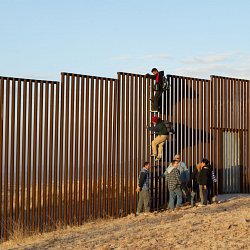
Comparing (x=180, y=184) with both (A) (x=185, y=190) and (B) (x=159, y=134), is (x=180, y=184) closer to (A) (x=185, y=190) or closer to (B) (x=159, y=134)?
(A) (x=185, y=190)

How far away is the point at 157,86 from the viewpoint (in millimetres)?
22156

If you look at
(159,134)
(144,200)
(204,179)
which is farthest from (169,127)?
(144,200)

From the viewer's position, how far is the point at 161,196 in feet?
74.3

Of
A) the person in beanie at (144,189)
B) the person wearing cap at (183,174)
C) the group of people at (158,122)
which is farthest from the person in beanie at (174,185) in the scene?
the group of people at (158,122)

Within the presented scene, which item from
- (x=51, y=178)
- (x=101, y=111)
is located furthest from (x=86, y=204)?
(x=101, y=111)

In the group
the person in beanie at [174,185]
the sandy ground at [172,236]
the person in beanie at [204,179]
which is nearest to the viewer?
the sandy ground at [172,236]

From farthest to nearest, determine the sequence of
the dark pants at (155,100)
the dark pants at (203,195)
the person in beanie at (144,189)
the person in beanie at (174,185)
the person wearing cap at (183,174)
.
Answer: the dark pants at (155,100) < the dark pants at (203,195) < the person wearing cap at (183,174) < the person in beanie at (174,185) < the person in beanie at (144,189)

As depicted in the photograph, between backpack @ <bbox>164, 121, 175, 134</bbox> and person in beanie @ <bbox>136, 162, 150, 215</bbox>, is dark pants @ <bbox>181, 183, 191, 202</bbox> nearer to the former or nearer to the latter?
person in beanie @ <bbox>136, 162, 150, 215</bbox>

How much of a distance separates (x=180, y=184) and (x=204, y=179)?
3.30ft

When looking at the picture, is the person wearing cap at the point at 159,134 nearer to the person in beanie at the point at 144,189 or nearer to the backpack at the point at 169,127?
the backpack at the point at 169,127

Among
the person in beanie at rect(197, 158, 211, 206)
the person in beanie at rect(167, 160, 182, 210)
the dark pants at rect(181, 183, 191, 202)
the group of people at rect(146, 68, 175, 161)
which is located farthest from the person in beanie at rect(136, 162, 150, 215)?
the person in beanie at rect(197, 158, 211, 206)

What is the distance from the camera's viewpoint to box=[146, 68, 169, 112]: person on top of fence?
72.5 ft

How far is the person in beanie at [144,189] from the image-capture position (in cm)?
2055

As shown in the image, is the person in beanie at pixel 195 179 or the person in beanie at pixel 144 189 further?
the person in beanie at pixel 195 179
